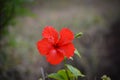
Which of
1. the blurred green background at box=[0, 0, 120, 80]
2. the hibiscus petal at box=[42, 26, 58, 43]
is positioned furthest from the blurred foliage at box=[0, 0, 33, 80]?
the hibiscus petal at box=[42, 26, 58, 43]

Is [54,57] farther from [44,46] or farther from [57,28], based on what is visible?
[57,28]

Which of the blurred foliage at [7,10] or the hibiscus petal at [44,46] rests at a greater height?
the blurred foliage at [7,10]

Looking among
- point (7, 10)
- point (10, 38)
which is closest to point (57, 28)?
point (10, 38)

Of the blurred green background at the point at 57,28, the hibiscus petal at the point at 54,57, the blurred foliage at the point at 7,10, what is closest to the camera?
the hibiscus petal at the point at 54,57

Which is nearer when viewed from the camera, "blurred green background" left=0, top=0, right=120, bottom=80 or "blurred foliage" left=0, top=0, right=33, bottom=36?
"blurred foliage" left=0, top=0, right=33, bottom=36

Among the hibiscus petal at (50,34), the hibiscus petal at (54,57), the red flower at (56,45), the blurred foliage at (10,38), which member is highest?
the blurred foliage at (10,38)

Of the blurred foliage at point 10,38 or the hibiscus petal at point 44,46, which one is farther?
the blurred foliage at point 10,38

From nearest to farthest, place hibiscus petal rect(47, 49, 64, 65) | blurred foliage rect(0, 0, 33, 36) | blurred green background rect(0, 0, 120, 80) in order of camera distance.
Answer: hibiscus petal rect(47, 49, 64, 65) < blurred foliage rect(0, 0, 33, 36) < blurred green background rect(0, 0, 120, 80)

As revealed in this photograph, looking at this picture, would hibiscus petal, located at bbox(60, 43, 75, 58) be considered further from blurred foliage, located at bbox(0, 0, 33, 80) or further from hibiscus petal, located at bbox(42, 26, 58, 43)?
blurred foliage, located at bbox(0, 0, 33, 80)

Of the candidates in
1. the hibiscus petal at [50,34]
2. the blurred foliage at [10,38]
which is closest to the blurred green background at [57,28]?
the blurred foliage at [10,38]

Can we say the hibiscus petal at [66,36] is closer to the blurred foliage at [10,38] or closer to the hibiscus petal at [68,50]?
the hibiscus petal at [68,50]
